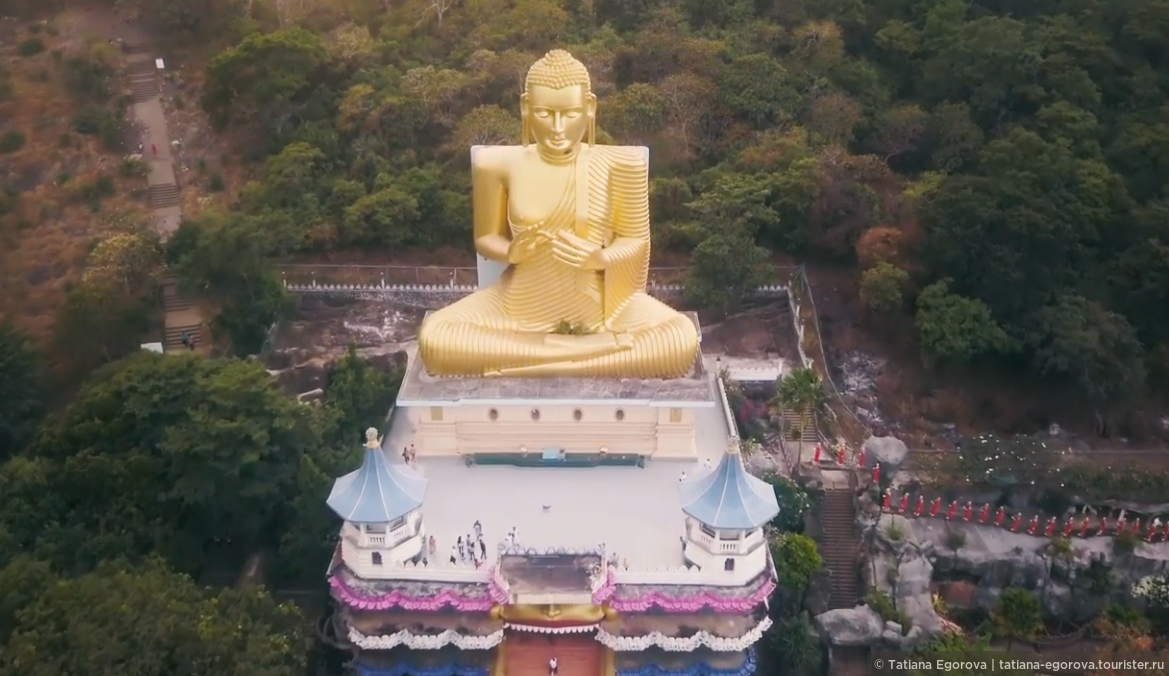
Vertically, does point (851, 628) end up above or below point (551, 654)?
below

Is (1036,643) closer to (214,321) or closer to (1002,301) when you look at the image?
(1002,301)

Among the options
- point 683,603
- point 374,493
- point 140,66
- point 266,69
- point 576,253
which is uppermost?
point 266,69

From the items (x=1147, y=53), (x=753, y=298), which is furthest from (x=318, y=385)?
(x=1147, y=53)

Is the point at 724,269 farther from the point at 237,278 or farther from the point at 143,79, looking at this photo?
the point at 143,79

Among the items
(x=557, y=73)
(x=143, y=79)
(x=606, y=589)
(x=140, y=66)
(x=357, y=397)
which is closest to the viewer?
(x=606, y=589)

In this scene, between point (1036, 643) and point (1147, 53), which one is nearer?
point (1036, 643)

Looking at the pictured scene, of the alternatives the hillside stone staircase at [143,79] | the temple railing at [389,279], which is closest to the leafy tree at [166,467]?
the temple railing at [389,279]

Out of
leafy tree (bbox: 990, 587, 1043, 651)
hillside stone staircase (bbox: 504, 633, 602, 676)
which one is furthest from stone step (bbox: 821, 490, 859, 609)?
hillside stone staircase (bbox: 504, 633, 602, 676)

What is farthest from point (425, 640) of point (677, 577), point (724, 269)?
point (724, 269)
